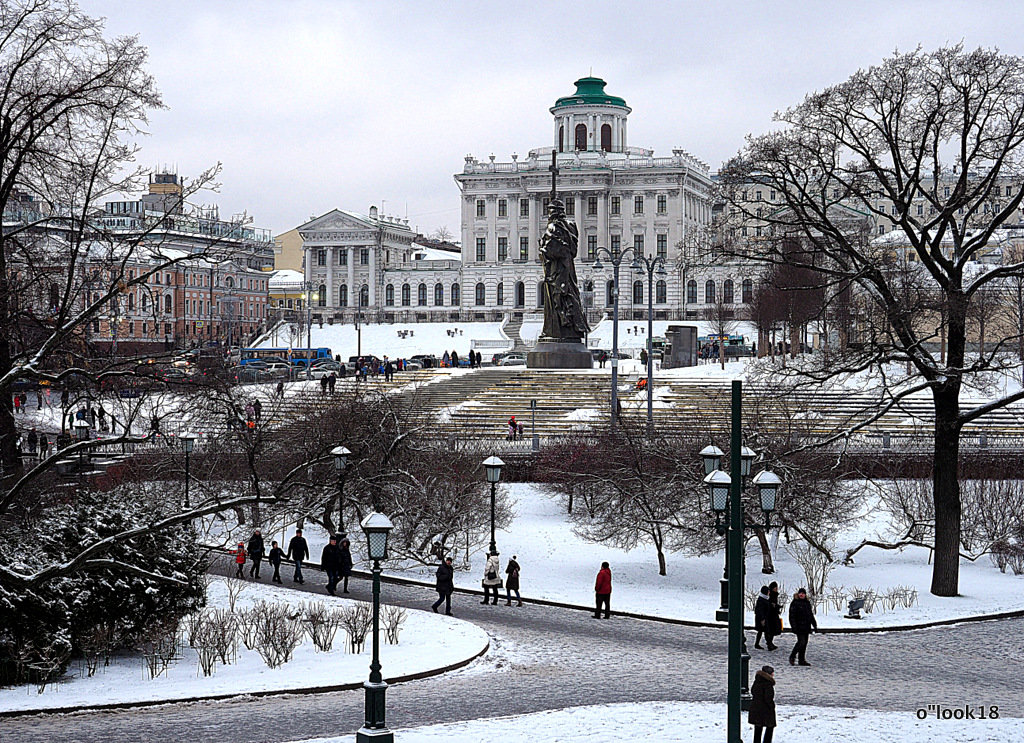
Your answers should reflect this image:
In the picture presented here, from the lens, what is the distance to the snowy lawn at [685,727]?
1316cm

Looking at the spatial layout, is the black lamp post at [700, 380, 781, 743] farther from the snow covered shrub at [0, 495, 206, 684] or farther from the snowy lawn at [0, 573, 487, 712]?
the snow covered shrub at [0, 495, 206, 684]

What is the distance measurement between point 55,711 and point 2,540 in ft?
10.8

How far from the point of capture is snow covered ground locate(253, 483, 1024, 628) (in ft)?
78.7

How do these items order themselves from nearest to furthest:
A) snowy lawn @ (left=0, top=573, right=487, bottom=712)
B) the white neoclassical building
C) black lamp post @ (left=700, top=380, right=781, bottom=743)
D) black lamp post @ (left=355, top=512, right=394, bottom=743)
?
black lamp post @ (left=700, top=380, right=781, bottom=743)
black lamp post @ (left=355, top=512, right=394, bottom=743)
snowy lawn @ (left=0, top=573, right=487, bottom=712)
the white neoclassical building

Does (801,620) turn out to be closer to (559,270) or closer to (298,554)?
(298,554)

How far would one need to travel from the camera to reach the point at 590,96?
13238 centimetres

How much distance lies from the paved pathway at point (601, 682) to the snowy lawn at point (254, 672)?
0.44m

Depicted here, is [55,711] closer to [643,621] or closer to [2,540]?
[2,540]

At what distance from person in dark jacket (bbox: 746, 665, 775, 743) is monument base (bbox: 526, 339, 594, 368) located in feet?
150

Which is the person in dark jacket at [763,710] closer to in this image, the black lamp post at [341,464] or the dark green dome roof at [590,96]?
the black lamp post at [341,464]

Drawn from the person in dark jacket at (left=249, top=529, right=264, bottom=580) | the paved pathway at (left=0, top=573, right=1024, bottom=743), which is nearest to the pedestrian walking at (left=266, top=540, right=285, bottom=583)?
the person in dark jacket at (left=249, top=529, right=264, bottom=580)

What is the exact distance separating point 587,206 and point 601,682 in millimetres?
112618

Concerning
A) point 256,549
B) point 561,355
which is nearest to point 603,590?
point 256,549

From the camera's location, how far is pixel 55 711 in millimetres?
15195
